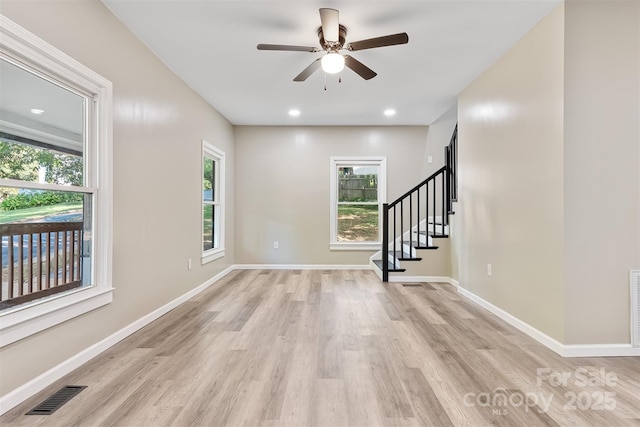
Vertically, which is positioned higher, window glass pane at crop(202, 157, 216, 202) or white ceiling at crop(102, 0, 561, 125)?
white ceiling at crop(102, 0, 561, 125)

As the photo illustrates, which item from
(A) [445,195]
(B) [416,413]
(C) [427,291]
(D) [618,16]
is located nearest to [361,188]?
(A) [445,195]

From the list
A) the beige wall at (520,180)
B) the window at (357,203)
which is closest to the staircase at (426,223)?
the window at (357,203)

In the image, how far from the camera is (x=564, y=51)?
2.39m

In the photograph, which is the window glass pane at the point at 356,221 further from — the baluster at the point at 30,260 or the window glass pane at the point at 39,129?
the baluster at the point at 30,260

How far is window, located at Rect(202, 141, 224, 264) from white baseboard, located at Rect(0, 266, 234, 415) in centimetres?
183

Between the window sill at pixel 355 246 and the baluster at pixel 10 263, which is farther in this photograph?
the window sill at pixel 355 246

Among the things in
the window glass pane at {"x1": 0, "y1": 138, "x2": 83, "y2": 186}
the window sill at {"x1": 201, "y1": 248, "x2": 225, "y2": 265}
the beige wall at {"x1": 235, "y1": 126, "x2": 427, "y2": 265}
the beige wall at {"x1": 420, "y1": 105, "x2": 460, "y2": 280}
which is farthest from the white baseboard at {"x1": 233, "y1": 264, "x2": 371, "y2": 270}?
the window glass pane at {"x1": 0, "y1": 138, "x2": 83, "y2": 186}

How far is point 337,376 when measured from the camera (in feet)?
6.79

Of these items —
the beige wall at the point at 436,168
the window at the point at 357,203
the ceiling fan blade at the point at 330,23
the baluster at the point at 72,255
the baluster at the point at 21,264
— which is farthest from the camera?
the window at the point at 357,203

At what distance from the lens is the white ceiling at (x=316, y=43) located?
8.16ft

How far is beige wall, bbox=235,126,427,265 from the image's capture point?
595cm

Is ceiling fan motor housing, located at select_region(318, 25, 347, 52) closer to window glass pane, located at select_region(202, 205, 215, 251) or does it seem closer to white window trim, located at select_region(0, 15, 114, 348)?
white window trim, located at select_region(0, 15, 114, 348)

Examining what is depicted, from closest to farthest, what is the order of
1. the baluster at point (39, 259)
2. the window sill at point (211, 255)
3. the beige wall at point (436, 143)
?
1. the baluster at point (39, 259)
2. the window sill at point (211, 255)
3. the beige wall at point (436, 143)

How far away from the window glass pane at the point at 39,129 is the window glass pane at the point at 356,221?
4386 mm
